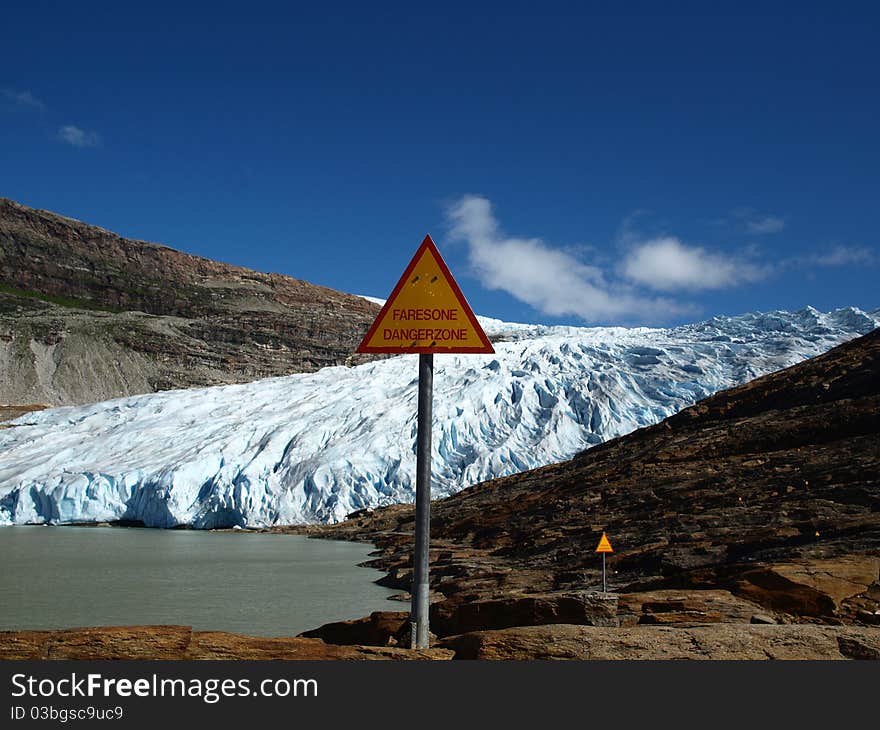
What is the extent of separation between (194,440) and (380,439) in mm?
10140

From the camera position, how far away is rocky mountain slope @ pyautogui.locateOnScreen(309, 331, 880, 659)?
20.2 ft

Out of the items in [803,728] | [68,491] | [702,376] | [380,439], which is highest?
[702,376]

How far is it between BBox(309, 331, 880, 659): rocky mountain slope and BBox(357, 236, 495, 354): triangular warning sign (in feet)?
6.00

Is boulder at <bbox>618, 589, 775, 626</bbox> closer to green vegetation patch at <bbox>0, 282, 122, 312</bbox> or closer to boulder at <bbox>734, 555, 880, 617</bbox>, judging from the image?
boulder at <bbox>734, 555, 880, 617</bbox>

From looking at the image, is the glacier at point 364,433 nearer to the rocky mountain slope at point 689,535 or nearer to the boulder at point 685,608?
the rocky mountain slope at point 689,535

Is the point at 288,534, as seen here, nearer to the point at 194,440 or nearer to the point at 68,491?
the point at 194,440

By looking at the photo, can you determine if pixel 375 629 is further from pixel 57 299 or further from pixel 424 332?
pixel 57 299

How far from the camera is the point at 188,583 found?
1855cm

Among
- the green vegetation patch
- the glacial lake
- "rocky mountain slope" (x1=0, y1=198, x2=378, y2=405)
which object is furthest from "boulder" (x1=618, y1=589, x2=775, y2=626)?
the green vegetation patch

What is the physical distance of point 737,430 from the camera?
64.1ft

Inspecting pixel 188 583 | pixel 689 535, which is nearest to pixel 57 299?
pixel 188 583

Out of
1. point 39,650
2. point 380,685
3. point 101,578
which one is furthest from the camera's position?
point 101,578

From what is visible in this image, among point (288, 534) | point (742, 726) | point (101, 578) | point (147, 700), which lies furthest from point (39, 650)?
point (288, 534)

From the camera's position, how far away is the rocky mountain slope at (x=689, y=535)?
242 inches
